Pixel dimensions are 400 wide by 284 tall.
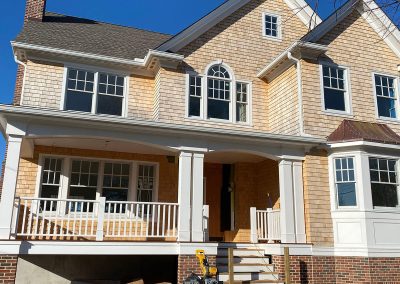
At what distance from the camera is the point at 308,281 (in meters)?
10.2

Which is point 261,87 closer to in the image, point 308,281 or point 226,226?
point 226,226

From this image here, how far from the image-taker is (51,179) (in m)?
11.4

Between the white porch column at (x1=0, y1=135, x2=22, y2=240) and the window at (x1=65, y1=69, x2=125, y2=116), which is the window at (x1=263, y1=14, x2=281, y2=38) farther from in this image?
the white porch column at (x1=0, y1=135, x2=22, y2=240)

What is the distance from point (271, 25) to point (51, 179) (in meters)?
9.62

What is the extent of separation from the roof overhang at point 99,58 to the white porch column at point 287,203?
491 centimetres

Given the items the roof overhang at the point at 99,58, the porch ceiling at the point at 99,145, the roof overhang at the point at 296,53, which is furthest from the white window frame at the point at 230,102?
the porch ceiling at the point at 99,145

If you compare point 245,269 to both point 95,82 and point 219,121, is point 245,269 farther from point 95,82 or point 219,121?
point 95,82

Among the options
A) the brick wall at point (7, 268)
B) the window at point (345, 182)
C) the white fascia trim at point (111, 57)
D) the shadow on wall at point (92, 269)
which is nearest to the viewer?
the brick wall at point (7, 268)

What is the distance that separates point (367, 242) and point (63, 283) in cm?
854

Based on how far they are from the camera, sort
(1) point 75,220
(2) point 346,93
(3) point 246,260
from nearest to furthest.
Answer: (1) point 75,220, (3) point 246,260, (2) point 346,93

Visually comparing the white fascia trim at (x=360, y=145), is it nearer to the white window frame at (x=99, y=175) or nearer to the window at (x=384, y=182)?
the window at (x=384, y=182)

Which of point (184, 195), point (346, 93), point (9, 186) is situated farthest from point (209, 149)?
Result: point (346, 93)

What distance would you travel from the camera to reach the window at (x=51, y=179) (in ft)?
37.0

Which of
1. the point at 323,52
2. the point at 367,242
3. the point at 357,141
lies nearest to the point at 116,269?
the point at 367,242
